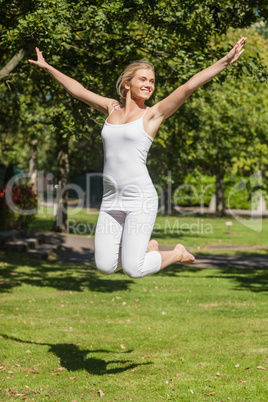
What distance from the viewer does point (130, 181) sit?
15.1 feet

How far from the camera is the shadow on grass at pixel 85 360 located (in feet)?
20.8

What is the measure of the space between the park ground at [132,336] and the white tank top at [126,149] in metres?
2.40

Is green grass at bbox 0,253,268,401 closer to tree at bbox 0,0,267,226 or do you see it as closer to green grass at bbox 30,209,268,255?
tree at bbox 0,0,267,226

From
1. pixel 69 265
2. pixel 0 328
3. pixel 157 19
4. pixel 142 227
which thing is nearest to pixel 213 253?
pixel 69 265

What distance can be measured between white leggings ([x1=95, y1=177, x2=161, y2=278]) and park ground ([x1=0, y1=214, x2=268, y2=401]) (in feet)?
5.21

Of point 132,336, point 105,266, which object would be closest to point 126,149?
point 105,266

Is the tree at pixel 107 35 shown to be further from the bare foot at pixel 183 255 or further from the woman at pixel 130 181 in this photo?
the bare foot at pixel 183 255

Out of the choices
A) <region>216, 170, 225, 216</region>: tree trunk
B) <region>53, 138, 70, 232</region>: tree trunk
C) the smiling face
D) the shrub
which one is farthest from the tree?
<region>216, 170, 225, 216</region>: tree trunk

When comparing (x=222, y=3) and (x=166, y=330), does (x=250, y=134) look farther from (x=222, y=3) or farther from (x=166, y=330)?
(x=166, y=330)

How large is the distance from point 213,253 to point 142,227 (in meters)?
14.9

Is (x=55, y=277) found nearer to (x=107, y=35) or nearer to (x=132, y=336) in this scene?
(x=132, y=336)

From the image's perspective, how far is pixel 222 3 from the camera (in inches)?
393

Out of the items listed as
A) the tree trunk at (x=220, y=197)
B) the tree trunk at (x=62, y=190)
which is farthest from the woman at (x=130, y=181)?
the tree trunk at (x=220, y=197)

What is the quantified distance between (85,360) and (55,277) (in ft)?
23.0
